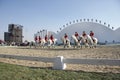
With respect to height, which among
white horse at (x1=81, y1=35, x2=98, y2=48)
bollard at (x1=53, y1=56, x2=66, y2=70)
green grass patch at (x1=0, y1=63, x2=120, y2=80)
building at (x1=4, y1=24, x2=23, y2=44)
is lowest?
green grass patch at (x1=0, y1=63, x2=120, y2=80)

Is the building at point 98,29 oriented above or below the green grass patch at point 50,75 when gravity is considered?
above

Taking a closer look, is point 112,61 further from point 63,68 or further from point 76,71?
point 63,68

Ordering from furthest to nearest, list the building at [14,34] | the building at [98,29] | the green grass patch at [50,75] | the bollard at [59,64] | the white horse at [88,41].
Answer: the building at [14,34]
the building at [98,29]
the white horse at [88,41]
the bollard at [59,64]
the green grass patch at [50,75]

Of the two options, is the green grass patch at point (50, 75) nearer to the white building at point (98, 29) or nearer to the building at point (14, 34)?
the white building at point (98, 29)

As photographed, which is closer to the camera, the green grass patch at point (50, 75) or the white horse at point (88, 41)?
the green grass patch at point (50, 75)

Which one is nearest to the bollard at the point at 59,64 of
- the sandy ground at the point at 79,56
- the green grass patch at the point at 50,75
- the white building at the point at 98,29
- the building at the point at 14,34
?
the sandy ground at the point at 79,56

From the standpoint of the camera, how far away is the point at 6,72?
33.1 ft

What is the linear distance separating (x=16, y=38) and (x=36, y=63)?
97132mm

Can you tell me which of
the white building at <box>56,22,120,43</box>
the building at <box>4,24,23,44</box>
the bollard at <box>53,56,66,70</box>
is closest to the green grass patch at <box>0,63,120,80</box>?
the bollard at <box>53,56,66,70</box>

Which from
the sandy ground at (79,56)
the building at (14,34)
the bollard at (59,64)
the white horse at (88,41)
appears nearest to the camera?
the sandy ground at (79,56)

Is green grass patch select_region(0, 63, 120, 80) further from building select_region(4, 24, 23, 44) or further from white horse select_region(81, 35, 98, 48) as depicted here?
building select_region(4, 24, 23, 44)

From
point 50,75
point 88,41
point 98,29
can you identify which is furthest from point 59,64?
point 98,29

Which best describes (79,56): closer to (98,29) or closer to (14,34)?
(98,29)

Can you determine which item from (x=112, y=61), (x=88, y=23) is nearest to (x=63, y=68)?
(x=112, y=61)
